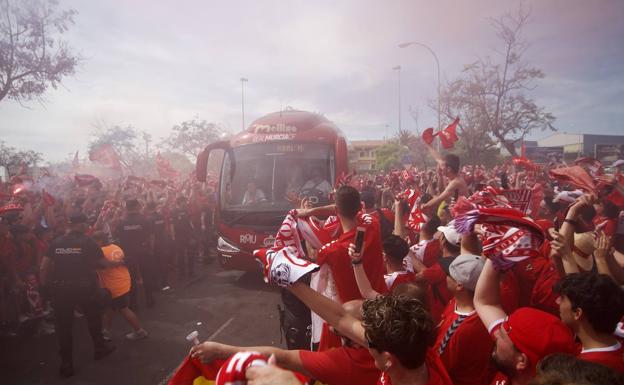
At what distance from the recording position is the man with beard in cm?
162

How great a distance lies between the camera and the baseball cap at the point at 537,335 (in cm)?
161

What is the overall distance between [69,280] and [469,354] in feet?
15.1

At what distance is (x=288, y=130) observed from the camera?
7.66 meters

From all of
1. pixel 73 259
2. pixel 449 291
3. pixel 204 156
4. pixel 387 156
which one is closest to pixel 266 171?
pixel 204 156

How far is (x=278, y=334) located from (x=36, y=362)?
315 centimetres

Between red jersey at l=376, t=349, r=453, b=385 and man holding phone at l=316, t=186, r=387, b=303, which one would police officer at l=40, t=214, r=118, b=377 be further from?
red jersey at l=376, t=349, r=453, b=385

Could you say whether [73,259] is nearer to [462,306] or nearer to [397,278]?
[397,278]

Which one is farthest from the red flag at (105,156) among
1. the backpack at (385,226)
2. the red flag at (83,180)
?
the backpack at (385,226)

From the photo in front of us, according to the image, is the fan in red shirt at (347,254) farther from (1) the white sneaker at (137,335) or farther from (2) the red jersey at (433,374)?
(1) the white sneaker at (137,335)

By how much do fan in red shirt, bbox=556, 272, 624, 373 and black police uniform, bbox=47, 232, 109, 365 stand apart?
16.4ft

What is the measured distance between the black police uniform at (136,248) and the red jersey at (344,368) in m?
5.58

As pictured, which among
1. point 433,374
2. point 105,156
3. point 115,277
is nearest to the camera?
point 433,374

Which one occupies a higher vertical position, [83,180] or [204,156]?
[204,156]

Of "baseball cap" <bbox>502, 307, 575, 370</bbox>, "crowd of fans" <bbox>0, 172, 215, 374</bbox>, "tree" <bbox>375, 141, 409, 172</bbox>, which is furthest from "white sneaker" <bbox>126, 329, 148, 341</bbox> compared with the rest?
"tree" <bbox>375, 141, 409, 172</bbox>
